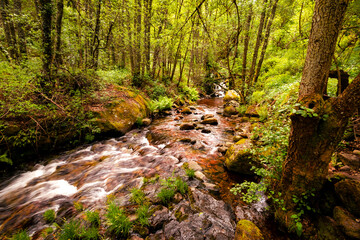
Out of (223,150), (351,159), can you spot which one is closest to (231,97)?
(223,150)

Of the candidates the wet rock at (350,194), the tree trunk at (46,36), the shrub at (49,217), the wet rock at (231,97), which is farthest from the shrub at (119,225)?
the wet rock at (231,97)

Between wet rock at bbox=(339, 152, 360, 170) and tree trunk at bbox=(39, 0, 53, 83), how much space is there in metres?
9.07

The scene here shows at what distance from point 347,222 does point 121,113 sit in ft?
26.5

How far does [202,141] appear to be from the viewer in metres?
6.81

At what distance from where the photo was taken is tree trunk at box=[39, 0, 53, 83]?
16.8 ft

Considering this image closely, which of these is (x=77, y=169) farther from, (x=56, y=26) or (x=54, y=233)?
(x=56, y=26)

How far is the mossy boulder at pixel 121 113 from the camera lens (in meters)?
6.70

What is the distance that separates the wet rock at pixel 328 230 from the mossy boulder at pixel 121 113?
734 cm

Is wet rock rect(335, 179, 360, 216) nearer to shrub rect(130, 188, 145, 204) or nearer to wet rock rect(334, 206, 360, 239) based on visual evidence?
wet rock rect(334, 206, 360, 239)

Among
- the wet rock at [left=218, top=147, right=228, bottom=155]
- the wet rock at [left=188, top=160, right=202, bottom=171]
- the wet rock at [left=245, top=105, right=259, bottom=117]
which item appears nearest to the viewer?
the wet rock at [left=188, top=160, right=202, bottom=171]

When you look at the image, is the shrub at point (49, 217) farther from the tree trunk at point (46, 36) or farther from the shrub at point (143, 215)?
the tree trunk at point (46, 36)

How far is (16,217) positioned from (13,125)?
112 inches

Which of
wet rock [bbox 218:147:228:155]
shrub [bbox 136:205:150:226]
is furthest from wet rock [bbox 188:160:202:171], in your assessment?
shrub [bbox 136:205:150:226]

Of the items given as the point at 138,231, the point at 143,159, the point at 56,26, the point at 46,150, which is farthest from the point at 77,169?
the point at 56,26
